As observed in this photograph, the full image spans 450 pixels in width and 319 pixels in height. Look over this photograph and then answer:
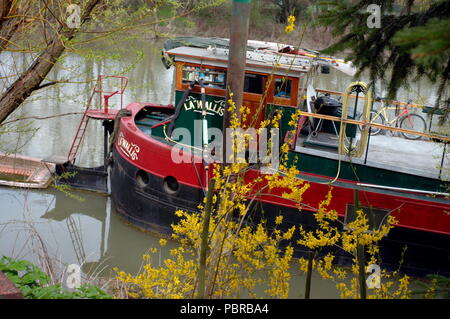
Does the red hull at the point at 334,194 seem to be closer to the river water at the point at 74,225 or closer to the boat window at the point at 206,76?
the river water at the point at 74,225

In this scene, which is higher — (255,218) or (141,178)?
(141,178)

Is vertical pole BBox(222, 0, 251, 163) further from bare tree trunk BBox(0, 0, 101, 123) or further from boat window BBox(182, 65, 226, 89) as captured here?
bare tree trunk BBox(0, 0, 101, 123)

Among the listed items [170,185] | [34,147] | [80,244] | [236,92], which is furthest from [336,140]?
[34,147]

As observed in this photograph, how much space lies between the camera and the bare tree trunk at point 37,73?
20.0 ft

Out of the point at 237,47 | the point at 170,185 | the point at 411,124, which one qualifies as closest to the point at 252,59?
the point at 237,47

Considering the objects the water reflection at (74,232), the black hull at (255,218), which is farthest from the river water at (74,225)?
the black hull at (255,218)

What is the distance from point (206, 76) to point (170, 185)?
207 cm

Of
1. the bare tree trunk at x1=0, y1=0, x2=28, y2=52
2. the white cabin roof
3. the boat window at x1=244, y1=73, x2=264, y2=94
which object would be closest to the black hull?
the boat window at x1=244, y1=73, x2=264, y2=94

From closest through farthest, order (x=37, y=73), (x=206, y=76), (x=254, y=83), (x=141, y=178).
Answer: (x=37, y=73) → (x=254, y=83) → (x=206, y=76) → (x=141, y=178)

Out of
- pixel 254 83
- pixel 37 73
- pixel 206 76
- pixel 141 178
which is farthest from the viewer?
pixel 141 178

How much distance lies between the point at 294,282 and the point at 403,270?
1852 millimetres

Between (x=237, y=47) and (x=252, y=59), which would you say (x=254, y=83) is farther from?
(x=237, y=47)

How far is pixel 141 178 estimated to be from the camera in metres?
10.9

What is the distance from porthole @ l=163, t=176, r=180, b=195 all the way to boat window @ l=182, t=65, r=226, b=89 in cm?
181
